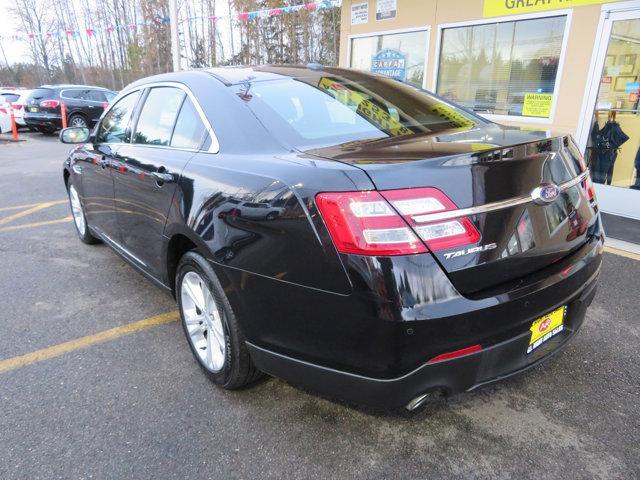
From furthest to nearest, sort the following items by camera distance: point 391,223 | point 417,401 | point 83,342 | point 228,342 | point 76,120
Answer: point 76,120 < point 83,342 < point 228,342 < point 417,401 < point 391,223

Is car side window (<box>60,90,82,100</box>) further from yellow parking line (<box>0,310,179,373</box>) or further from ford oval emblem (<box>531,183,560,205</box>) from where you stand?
ford oval emblem (<box>531,183,560,205</box>)

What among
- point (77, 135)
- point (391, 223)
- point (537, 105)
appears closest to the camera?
point (391, 223)

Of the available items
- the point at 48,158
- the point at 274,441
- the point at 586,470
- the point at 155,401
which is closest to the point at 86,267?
the point at 155,401

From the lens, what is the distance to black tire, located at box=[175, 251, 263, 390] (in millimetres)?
2213

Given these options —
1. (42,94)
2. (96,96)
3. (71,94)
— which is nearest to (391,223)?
(71,94)

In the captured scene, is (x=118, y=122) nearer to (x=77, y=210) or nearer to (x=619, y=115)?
(x=77, y=210)

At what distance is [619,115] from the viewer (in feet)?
18.6

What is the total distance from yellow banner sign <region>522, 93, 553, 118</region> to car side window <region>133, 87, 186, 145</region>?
5.03 m

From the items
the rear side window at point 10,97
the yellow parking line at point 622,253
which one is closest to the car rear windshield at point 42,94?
the rear side window at point 10,97

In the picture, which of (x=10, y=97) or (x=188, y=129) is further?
(x=10, y=97)

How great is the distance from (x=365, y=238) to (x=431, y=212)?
0.82ft

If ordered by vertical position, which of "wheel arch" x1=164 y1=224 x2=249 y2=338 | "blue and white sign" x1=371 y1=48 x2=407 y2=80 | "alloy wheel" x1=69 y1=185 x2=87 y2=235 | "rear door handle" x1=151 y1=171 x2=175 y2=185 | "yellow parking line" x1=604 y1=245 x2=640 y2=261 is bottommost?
"yellow parking line" x1=604 y1=245 x2=640 y2=261

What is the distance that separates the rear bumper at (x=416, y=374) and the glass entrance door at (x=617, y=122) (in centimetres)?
445

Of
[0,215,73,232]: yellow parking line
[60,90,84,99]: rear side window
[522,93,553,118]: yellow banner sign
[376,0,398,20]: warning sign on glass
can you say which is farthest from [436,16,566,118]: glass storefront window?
[60,90,84,99]: rear side window
